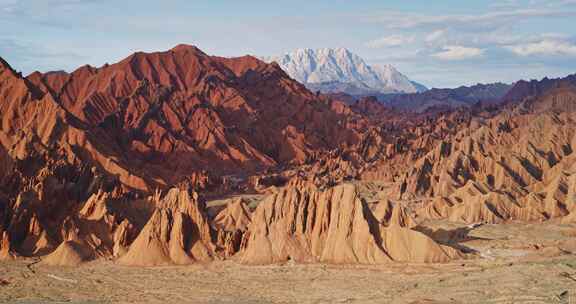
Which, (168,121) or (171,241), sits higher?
(168,121)

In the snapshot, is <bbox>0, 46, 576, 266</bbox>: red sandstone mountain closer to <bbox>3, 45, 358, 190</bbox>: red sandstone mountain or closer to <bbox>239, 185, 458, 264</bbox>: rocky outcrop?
<bbox>239, 185, 458, 264</bbox>: rocky outcrop

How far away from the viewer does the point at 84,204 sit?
75688mm

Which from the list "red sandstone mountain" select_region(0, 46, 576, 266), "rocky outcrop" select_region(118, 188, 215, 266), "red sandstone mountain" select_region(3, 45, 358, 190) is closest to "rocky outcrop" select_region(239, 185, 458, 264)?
"red sandstone mountain" select_region(0, 46, 576, 266)

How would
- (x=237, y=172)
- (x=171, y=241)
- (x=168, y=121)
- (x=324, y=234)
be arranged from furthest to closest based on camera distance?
(x=168, y=121)
(x=237, y=172)
(x=171, y=241)
(x=324, y=234)

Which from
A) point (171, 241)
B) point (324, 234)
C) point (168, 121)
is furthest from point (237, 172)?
point (324, 234)

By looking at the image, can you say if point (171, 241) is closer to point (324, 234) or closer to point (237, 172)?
point (324, 234)

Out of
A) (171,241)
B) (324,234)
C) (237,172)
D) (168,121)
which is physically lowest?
(171,241)

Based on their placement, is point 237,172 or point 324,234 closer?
point 324,234

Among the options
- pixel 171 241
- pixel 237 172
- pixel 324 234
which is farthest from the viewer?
pixel 237 172

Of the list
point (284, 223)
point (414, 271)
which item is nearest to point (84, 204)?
point (284, 223)

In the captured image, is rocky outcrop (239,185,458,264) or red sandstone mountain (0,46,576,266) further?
red sandstone mountain (0,46,576,266)

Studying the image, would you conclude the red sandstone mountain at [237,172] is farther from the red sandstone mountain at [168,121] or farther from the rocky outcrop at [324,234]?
the red sandstone mountain at [168,121]

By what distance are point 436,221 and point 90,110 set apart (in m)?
93.7

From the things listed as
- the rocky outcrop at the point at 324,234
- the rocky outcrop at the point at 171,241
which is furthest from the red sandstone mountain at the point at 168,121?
the rocky outcrop at the point at 324,234
